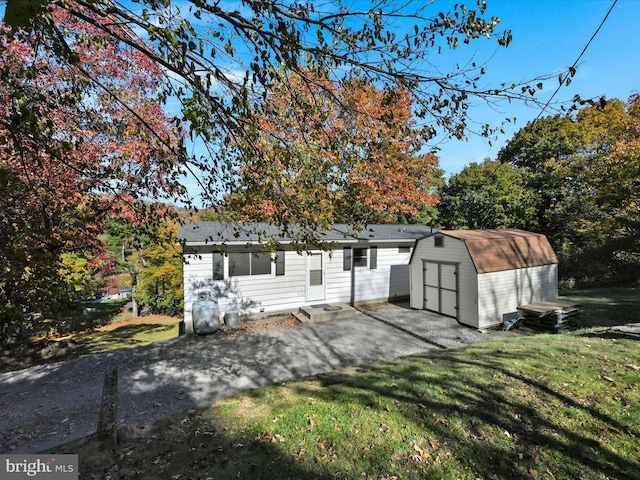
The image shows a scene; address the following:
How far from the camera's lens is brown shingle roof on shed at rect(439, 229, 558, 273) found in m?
9.59

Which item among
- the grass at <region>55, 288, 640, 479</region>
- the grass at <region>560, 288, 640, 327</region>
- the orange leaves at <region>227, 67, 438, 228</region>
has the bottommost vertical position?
the grass at <region>560, 288, 640, 327</region>

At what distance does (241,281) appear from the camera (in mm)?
10609

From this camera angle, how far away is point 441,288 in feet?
35.5

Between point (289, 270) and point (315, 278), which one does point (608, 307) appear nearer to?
point (315, 278)

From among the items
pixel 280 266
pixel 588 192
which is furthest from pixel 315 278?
pixel 588 192

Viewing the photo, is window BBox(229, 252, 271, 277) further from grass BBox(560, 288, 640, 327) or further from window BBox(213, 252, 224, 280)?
grass BBox(560, 288, 640, 327)

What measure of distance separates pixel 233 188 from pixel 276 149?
3.36 feet

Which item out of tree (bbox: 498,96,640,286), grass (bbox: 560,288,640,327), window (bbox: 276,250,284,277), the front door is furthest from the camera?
tree (bbox: 498,96,640,286)

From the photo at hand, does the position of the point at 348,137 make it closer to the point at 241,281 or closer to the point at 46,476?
the point at 46,476

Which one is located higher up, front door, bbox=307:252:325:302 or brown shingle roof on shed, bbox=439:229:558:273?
brown shingle roof on shed, bbox=439:229:558:273

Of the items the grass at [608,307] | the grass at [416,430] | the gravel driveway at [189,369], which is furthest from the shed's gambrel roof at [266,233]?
the grass at [608,307]

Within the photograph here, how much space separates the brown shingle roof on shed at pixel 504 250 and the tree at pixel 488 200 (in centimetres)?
1044

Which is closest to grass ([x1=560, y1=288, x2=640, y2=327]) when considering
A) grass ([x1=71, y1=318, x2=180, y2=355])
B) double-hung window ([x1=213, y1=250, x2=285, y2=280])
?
double-hung window ([x1=213, y1=250, x2=285, y2=280])

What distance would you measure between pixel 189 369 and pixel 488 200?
71.4ft
